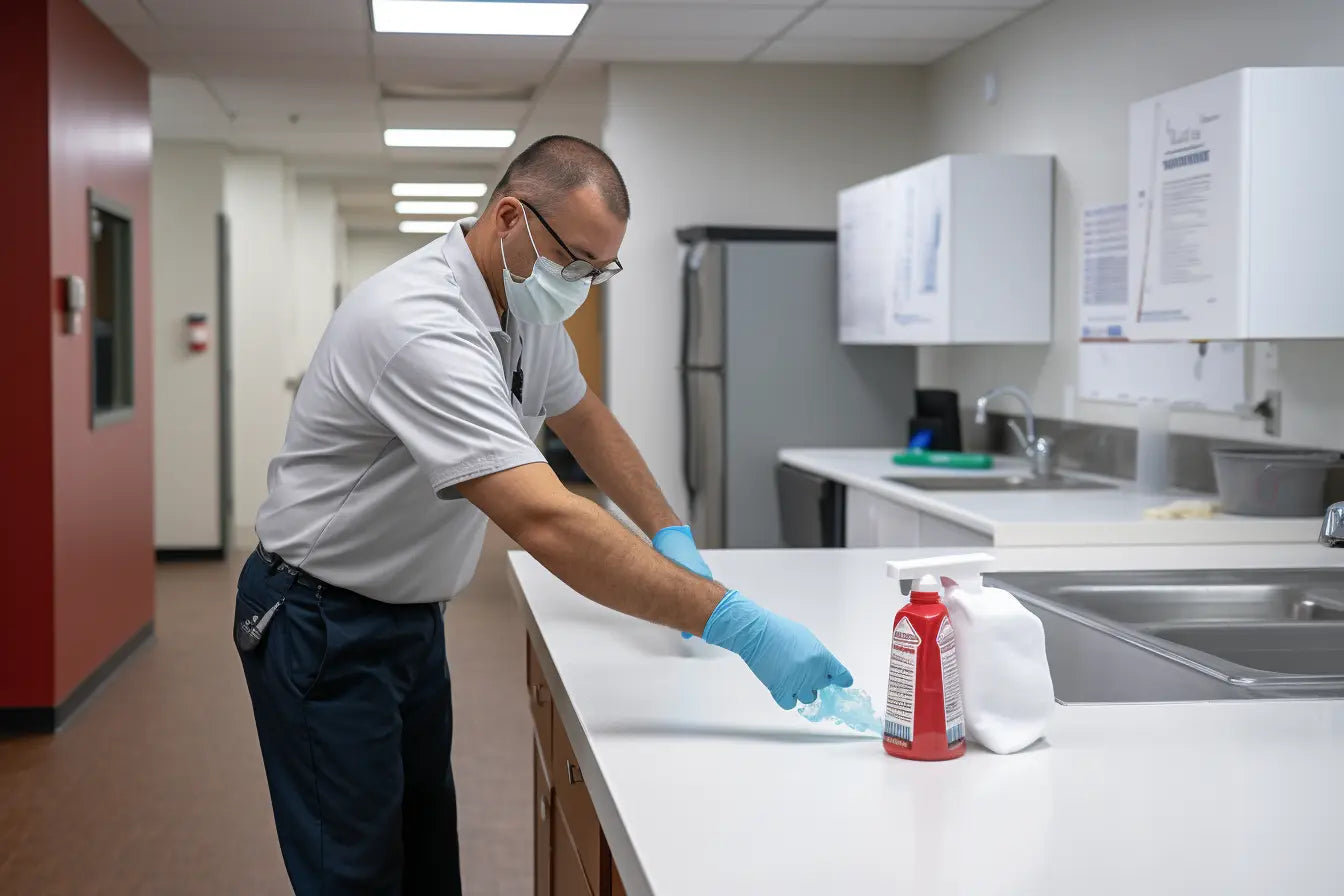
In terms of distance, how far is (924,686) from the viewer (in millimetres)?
1306

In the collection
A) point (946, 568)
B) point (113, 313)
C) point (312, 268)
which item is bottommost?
point (946, 568)

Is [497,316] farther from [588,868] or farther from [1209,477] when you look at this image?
[1209,477]

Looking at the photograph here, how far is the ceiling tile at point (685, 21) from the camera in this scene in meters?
4.85

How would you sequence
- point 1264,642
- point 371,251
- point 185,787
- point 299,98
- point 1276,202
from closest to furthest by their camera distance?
point 1264,642, point 1276,202, point 185,787, point 299,98, point 371,251

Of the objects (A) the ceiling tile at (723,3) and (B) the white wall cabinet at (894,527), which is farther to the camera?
(A) the ceiling tile at (723,3)

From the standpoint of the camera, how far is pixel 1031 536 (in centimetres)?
305

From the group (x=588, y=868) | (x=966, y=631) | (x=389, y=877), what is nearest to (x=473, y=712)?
(x=389, y=877)

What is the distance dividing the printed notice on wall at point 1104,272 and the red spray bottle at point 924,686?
Result: 3.01 m

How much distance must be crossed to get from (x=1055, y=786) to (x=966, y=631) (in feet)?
0.55

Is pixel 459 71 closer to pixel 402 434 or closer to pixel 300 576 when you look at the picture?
pixel 300 576

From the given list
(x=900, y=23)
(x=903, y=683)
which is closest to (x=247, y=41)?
(x=900, y=23)

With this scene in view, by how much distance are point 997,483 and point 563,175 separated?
2.72m

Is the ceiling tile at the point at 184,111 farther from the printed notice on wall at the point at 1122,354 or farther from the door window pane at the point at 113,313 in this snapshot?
the printed notice on wall at the point at 1122,354

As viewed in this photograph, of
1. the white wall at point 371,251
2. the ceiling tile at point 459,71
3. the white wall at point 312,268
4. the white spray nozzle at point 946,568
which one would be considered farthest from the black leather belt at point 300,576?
the white wall at point 371,251
